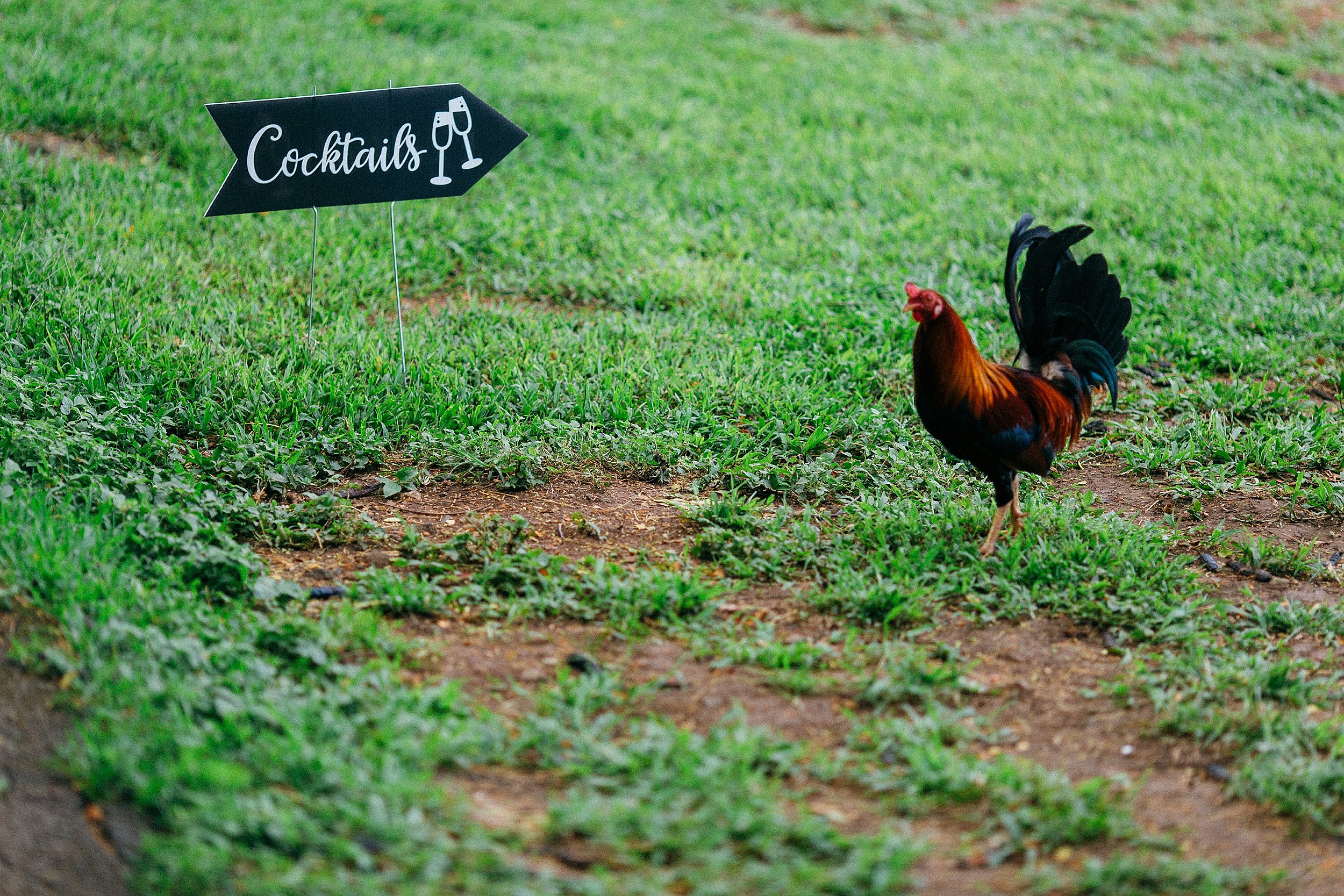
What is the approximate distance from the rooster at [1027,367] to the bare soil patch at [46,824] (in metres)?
2.49

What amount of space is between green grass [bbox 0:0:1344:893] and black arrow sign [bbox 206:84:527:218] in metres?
0.73

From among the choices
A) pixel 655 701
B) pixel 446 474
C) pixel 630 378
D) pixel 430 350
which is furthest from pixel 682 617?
pixel 430 350

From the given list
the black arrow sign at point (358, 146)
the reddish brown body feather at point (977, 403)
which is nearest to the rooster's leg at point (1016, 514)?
the reddish brown body feather at point (977, 403)

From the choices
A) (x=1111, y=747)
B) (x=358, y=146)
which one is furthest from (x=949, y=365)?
(x=358, y=146)

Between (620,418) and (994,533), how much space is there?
157cm

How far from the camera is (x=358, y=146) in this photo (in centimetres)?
418

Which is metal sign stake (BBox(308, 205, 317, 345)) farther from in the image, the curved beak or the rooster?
the rooster

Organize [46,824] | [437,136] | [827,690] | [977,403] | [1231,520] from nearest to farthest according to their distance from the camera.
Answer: [46,824]
[827,690]
[977,403]
[1231,520]
[437,136]

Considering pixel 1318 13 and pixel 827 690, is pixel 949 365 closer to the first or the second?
pixel 827 690

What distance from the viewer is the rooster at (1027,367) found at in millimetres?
3375

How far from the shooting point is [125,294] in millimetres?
4781

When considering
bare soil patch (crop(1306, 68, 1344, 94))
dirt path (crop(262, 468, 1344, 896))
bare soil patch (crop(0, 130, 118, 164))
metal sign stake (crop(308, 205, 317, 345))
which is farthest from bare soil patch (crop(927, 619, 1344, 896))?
bare soil patch (crop(1306, 68, 1344, 94))

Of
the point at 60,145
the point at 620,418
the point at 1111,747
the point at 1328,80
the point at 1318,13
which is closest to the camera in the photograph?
the point at 1111,747

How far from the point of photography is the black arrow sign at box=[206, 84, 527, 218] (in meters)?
4.05
